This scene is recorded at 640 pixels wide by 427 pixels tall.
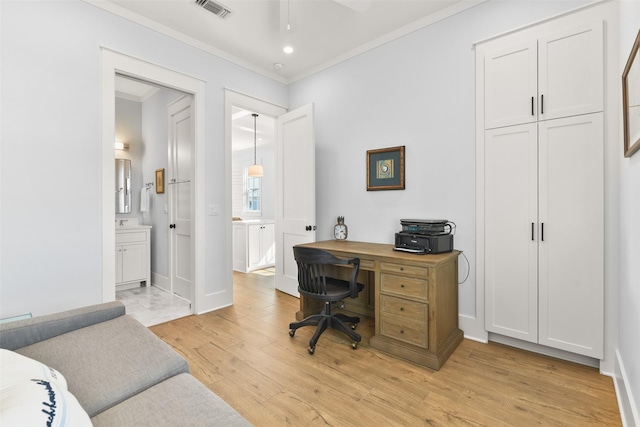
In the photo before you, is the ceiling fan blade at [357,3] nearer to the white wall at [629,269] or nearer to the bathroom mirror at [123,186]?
the white wall at [629,269]

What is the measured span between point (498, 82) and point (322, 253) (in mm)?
1984

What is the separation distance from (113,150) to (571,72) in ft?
12.1

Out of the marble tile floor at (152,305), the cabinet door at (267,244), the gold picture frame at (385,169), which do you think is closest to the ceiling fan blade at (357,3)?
the gold picture frame at (385,169)

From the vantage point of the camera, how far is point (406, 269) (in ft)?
7.53

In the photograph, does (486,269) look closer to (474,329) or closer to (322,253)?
(474,329)

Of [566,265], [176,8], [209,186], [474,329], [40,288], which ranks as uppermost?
[176,8]

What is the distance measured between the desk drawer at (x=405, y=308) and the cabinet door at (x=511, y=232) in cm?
70

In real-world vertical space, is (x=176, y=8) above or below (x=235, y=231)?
above

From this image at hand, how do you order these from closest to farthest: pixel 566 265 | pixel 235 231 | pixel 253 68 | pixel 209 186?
1. pixel 566 265
2. pixel 209 186
3. pixel 253 68
4. pixel 235 231

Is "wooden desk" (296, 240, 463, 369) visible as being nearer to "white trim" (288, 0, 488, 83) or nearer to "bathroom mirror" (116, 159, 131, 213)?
"white trim" (288, 0, 488, 83)

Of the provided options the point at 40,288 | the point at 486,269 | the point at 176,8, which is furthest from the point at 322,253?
the point at 176,8

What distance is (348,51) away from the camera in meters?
3.44

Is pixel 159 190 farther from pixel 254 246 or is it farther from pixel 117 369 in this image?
pixel 117 369

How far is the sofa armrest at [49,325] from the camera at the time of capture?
1402 mm
